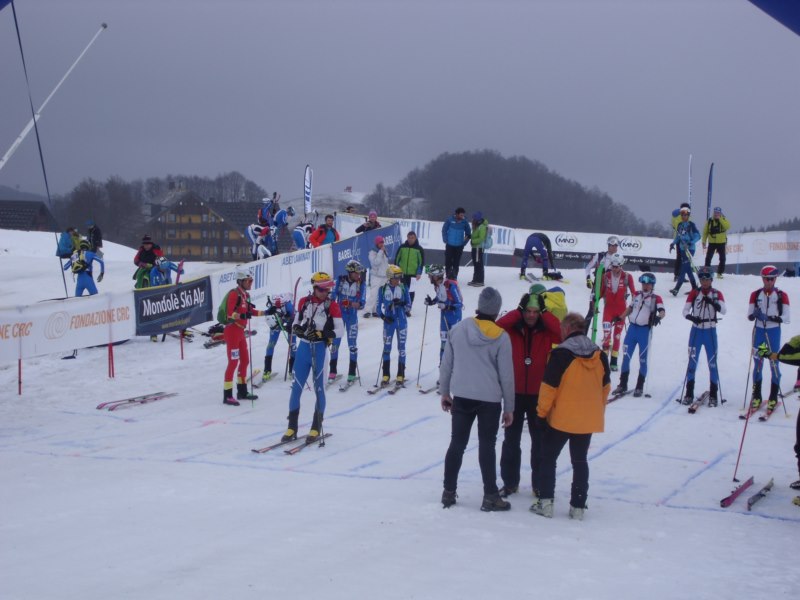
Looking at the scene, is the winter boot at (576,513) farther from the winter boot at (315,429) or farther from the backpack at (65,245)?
the backpack at (65,245)

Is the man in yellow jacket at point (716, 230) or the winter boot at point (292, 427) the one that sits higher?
the man in yellow jacket at point (716, 230)

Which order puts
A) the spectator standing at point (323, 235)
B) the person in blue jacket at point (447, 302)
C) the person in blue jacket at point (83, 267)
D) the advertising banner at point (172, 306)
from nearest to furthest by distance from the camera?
1. the person in blue jacket at point (447, 302)
2. the advertising banner at point (172, 306)
3. the person in blue jacket at point (83, 267)
4. the spectator standing at point (323, 235)

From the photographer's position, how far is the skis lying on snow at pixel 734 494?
723cm

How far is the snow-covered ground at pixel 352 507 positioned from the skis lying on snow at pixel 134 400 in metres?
0.29

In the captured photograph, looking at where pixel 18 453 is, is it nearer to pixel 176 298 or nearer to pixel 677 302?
pixel 176 298

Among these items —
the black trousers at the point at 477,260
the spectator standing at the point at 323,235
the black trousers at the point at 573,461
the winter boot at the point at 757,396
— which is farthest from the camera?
the black trousers at the point at 477,260

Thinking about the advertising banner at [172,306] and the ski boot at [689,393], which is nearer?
the ski boot at [689,393]

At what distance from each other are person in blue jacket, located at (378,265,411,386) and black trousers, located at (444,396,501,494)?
648cm

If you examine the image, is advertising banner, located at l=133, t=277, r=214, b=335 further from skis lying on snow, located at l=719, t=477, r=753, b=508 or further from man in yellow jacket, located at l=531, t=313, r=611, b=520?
skis lying on snow, located at l=719, t=477, r=753, b=508

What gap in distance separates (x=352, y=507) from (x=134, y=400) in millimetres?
7038

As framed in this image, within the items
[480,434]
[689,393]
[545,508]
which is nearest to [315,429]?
[480,434]

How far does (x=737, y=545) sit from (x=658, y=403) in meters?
6.42

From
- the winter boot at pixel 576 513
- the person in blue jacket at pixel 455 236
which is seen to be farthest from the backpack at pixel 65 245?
the winter boot at pixel 576 513

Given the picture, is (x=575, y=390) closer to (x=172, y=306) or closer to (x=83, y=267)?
(x=172, y=306)
